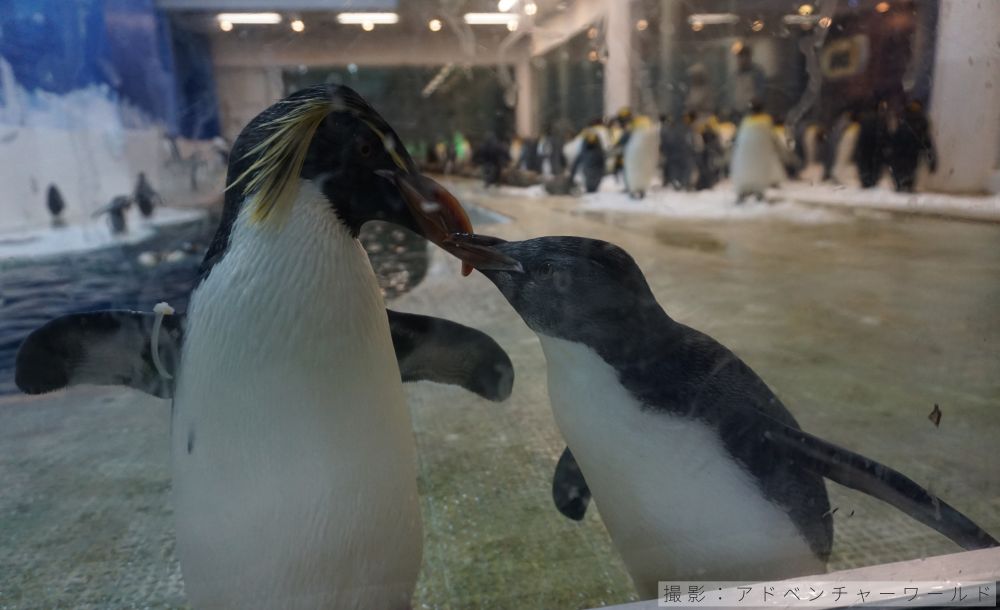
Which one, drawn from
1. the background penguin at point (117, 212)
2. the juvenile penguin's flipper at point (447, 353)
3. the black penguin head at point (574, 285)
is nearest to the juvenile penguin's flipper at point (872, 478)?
the black penguin head at point (574, 285)

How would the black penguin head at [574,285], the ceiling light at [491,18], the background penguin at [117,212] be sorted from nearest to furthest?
the black penguin head at [574,285] → the ceiling light at [491,18] → the background penguin at [117,212]

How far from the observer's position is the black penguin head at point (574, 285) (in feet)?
2.60

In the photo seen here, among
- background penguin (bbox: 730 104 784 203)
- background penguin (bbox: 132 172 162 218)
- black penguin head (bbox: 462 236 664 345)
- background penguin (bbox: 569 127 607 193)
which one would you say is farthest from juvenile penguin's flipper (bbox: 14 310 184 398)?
background penguin (bbox: 730 104 784 203)

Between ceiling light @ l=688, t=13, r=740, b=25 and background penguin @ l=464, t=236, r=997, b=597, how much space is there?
416mm

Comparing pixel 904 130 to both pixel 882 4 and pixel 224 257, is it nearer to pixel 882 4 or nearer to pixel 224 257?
pixel 882 4

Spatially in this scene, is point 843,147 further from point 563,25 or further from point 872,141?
point 563,25

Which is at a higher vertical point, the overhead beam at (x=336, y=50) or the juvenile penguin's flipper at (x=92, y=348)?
the overhead beam at (x=336, y=50)

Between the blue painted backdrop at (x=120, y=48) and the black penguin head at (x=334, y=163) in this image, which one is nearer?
the black penguin head at (x=334, y=163)

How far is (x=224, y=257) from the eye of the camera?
0.72m

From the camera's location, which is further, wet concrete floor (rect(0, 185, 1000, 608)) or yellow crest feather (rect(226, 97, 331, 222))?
wet concrete floor (rect(0, 185, 1000, 608))

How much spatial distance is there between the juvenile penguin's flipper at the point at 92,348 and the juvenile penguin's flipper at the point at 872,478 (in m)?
0.81

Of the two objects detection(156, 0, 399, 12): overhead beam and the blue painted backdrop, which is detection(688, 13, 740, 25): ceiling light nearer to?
detection(156, 0, 399, 12): overhead beam

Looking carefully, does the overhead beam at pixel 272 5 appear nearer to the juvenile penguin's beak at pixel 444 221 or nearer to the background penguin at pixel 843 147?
the juvenile penguin's beak at pixel 444 221

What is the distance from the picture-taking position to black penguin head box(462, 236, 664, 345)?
79cm
